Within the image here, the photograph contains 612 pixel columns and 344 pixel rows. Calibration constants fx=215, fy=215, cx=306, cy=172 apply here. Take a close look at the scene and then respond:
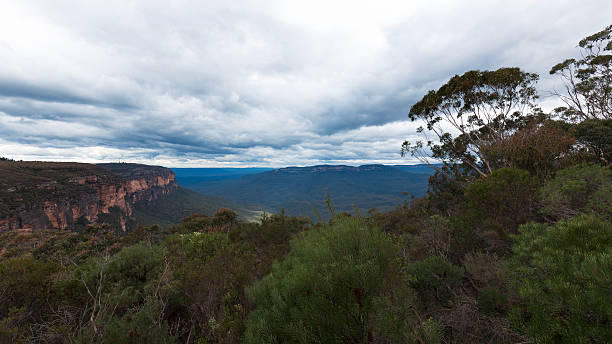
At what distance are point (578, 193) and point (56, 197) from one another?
104108 millimetres

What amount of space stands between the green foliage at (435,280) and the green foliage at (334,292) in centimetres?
435

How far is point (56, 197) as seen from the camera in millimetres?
65562

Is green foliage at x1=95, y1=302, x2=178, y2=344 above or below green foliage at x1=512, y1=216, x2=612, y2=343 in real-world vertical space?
below

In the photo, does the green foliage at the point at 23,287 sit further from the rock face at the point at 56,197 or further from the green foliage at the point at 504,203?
the rock face at the point at 56,197

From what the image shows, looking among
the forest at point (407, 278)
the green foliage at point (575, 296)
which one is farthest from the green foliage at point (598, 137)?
the green foliage at point (575, 296)

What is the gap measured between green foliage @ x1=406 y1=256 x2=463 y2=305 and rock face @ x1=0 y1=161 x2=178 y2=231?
83.5 m

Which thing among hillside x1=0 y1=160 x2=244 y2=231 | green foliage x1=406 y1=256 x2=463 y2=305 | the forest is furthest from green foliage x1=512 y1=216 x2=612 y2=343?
hillside x1=0 y1=160 x2=244 y2=231

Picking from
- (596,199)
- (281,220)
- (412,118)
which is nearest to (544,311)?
(596,199)

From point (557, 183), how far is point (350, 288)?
10976 mm

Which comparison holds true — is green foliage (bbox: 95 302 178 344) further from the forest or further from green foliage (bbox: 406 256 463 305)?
green foliage (bbox: 406 256 463 305)

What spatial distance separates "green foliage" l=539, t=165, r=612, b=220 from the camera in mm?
7284

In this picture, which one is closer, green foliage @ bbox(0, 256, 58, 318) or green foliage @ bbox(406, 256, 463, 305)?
green foliage @ bbox(406, 256, 463, 305)

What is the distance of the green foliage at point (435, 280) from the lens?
6938 mm

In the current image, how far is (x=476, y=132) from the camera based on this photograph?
19500 mm
